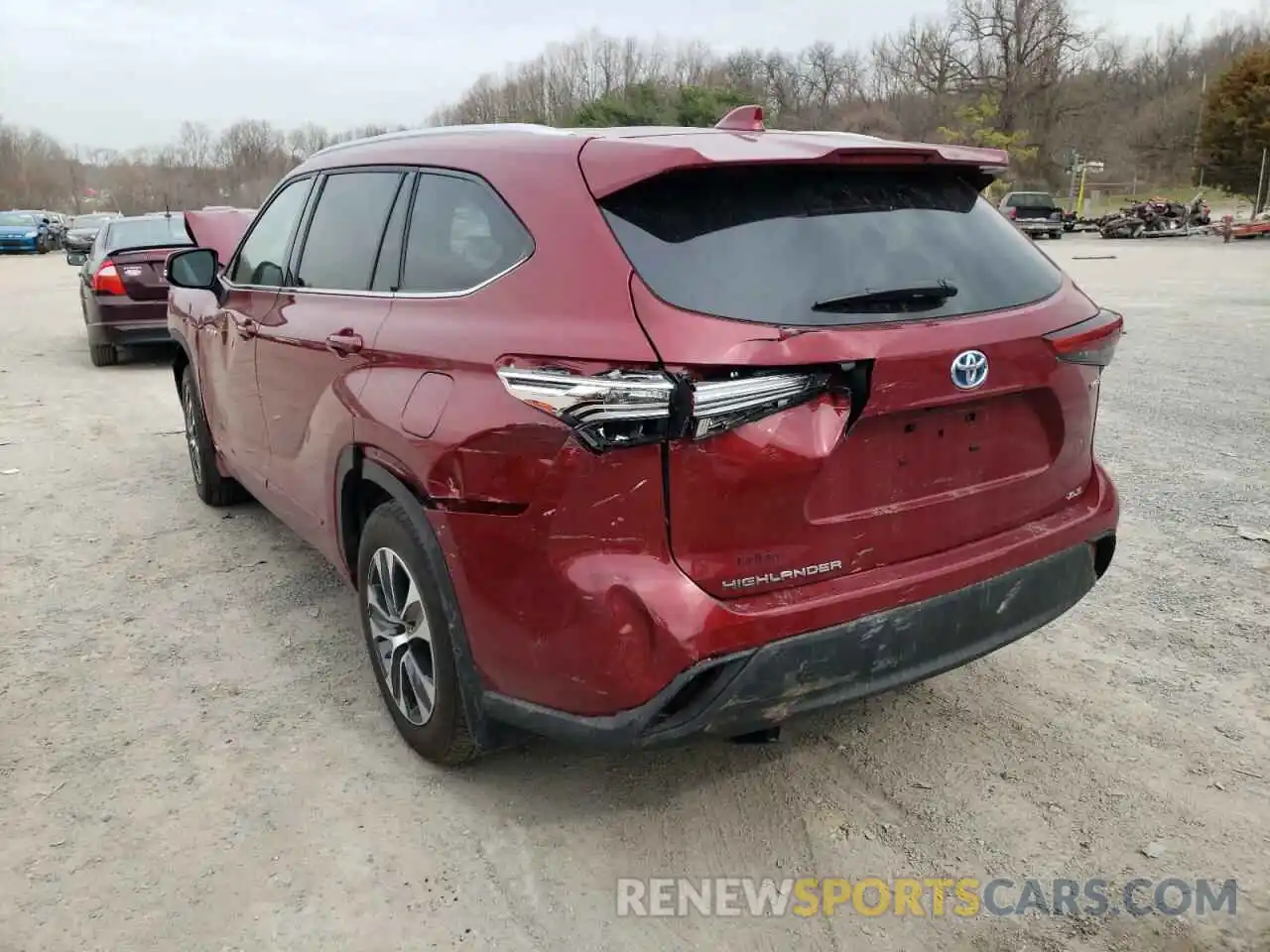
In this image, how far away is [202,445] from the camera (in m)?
5.56

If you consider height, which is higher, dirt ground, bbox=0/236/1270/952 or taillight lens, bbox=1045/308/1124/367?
taillight lens, bbox=1045/308/1124/367

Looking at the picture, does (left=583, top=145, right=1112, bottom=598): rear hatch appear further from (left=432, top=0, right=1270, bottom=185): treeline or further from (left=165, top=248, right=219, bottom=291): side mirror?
(left=432, top=0, right=1270, bottom=185): treeline

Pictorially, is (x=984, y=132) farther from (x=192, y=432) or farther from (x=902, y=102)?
(x=192, y=432)

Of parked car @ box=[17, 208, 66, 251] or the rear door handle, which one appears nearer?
the rear door handle

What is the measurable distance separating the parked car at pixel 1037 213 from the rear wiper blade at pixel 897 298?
39.3 metres

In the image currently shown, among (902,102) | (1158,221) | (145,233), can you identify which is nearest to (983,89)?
(902,102)

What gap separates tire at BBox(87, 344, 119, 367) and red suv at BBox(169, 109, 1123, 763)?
9193 millimetres

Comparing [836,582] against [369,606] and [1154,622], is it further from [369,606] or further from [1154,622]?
[1154,622]

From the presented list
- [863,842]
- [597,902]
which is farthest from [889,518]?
[597,902]

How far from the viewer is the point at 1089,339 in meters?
2.79

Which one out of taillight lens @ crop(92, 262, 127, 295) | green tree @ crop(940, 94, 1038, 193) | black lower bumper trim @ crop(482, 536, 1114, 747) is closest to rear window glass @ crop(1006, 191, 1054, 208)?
green tree @ crop(940, 94, 1038, 193)

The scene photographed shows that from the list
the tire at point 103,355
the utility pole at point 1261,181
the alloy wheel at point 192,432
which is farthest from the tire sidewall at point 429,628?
the utility pole at point 1261,181

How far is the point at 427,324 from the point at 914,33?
7933cm

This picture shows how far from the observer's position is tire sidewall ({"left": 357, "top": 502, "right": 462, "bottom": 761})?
2768 millimetres
